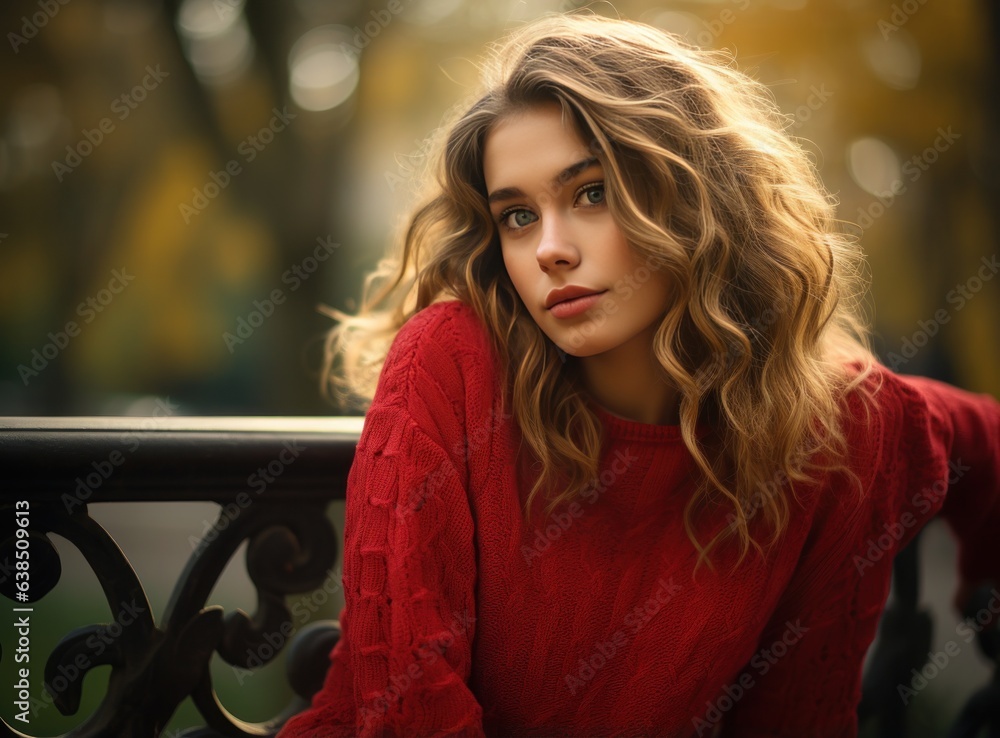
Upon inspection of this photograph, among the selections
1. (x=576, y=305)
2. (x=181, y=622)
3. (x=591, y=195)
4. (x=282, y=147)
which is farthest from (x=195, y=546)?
(x=282, y=147)

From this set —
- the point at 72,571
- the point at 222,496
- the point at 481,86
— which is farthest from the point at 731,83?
the point at 72,571

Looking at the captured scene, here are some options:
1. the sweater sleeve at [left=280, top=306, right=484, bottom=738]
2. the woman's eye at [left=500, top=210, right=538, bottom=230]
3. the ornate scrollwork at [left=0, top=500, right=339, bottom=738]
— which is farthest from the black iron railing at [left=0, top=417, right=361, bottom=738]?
the woman's eye at [left=500, top=210, right=538, bottom=230]

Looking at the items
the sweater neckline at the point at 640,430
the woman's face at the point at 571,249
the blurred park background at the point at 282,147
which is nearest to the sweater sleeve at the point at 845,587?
the sweater neckline at the point at 640,430

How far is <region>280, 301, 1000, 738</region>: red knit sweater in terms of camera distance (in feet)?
5.34

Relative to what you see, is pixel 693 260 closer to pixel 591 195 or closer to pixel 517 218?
pixel 591 195

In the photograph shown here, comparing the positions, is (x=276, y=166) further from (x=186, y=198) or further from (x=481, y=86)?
(x=481, y=86)

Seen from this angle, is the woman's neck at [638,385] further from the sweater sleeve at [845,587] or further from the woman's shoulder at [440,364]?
the sweater sleeve at [845,587]

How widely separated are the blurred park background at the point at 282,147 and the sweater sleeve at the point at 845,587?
4297 mm

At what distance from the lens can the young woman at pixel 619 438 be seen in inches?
67.5

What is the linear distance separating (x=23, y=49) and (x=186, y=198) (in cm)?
145

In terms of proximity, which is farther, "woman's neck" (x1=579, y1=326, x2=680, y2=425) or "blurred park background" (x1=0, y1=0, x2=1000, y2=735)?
"blurred park background" (x1=0, y1=0, x2=1000, y2=735)

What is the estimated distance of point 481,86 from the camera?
6.63 feet

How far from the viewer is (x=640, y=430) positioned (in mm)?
1886

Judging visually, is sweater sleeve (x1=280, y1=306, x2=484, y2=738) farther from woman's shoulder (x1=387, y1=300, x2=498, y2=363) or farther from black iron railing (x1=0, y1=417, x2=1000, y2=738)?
black iron railing (x1=0, y1=417, x2=1000, y2=738)
